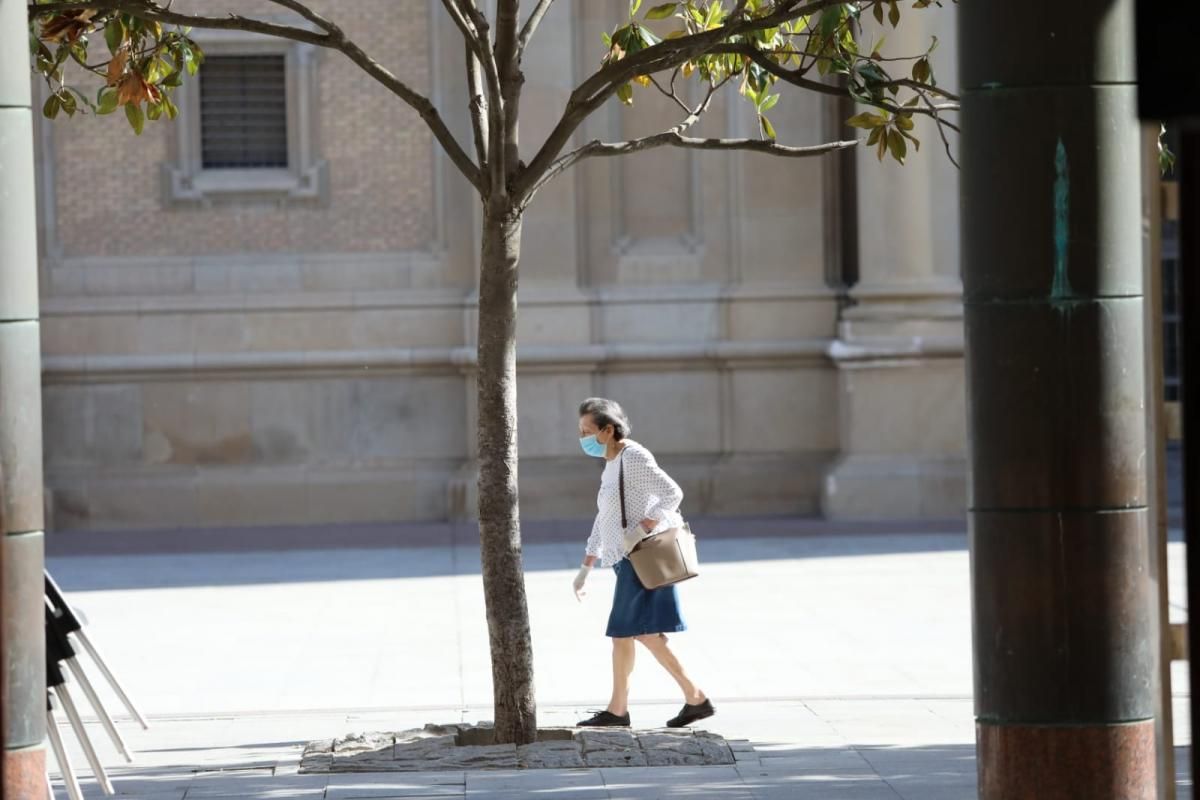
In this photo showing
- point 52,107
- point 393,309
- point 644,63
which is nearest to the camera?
point 644,63

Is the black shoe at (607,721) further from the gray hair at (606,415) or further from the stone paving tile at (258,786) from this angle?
the stone paving tile at (258,786)

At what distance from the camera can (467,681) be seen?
11.1 m

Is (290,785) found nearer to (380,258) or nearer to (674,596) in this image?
(674,596)

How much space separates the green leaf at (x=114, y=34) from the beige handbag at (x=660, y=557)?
319 centimetres

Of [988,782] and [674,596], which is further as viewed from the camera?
[674,596]

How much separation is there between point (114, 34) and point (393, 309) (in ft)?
37.4

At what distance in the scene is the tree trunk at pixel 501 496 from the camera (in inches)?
356

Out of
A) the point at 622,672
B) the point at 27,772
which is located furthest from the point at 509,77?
the point at 27,772

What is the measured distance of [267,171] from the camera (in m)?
20.3

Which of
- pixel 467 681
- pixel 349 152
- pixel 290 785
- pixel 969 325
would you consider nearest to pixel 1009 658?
pixel 969 325

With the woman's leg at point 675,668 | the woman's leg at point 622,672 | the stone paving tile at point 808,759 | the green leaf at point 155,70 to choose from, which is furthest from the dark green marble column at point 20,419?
the woman's leg at point 675,668

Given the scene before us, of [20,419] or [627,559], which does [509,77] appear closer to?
[627,559]

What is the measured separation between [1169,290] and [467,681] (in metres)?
13.5

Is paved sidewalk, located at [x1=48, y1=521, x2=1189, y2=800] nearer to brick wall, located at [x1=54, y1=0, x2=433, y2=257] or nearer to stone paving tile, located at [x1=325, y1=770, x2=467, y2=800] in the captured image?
stone paving tile, located at [x1=325, y1=770, x2=467, y2=800]
